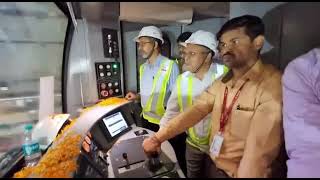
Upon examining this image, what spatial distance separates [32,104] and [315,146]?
1650mm

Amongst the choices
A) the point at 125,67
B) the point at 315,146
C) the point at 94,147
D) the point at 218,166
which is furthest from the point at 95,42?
the point at 315,146

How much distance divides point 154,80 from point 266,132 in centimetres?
124

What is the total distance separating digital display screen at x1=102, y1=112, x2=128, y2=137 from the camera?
1.26 meters

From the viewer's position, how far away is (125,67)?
163 cm

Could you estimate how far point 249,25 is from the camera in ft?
2.09

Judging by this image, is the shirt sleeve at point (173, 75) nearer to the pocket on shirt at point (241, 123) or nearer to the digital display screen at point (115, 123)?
the digital display screen at point (115, 123)

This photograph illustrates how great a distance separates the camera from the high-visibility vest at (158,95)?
1723 mm

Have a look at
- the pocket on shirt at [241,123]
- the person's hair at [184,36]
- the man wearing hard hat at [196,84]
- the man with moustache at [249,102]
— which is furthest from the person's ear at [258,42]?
the person's hair at [184,36]

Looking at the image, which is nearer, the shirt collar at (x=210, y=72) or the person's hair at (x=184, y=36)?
the shirt collar at (x=210, y=72)

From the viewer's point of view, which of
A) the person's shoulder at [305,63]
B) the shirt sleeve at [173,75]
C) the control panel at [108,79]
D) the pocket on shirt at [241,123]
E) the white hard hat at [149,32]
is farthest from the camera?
the shirt sleeve at [173,75]

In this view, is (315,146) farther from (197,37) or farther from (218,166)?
(197,37)

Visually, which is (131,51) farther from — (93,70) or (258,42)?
(258,42)

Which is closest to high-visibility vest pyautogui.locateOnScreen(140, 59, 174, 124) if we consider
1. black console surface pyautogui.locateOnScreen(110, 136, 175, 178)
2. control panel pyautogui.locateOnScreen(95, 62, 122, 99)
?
control panel pyautogui.locateOnScreen(95, 62, 122, 99)

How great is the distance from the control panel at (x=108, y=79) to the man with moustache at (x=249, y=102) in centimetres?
96
